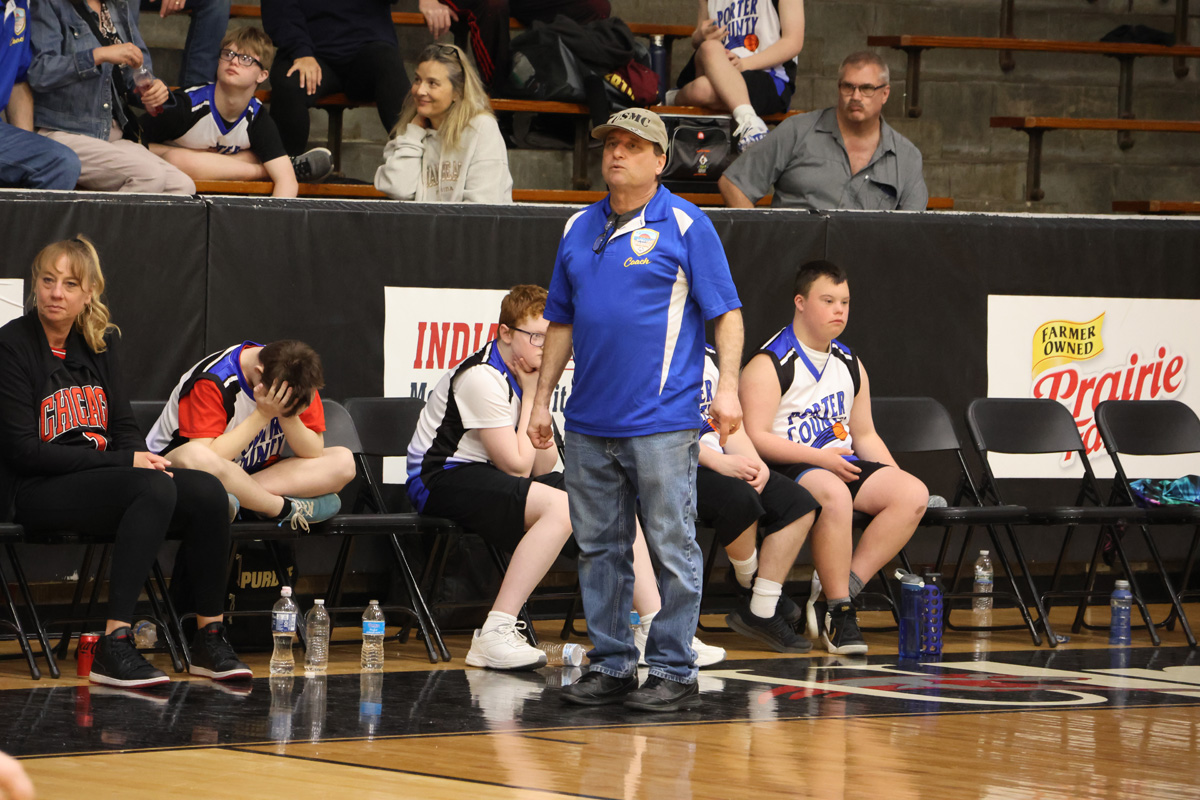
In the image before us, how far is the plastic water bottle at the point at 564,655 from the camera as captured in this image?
18.2 feet

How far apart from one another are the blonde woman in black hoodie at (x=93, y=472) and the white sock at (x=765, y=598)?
75.0 inches

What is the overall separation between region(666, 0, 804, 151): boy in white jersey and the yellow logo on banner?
1894mm

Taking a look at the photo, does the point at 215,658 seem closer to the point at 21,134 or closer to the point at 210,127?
the point at 21,134

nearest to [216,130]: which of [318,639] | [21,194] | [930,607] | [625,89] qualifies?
[21,194]

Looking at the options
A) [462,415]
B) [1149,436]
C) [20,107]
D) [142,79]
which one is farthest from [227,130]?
[1149,436]

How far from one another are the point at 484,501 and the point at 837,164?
2.71 meters

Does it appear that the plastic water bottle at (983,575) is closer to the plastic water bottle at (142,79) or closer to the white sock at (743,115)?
the white sock at (743,115)

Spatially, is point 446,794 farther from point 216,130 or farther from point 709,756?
point 216,130

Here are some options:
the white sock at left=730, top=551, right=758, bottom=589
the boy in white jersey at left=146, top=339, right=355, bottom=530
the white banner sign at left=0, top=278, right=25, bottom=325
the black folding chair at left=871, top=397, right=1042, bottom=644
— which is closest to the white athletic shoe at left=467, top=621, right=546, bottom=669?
the boy in white jersey at left=146, top=339, right=355, bottom=530

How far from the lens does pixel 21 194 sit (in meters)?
5.94

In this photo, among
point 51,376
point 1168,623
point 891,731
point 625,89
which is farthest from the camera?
point 625,89

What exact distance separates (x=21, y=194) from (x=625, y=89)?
11.2 ft

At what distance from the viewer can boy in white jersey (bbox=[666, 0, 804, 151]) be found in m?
8.57

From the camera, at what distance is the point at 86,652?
5223mm
